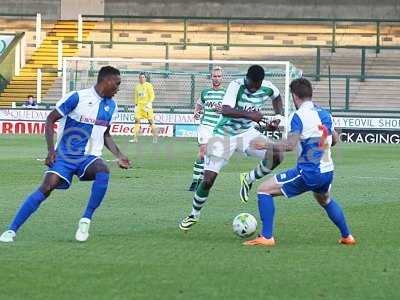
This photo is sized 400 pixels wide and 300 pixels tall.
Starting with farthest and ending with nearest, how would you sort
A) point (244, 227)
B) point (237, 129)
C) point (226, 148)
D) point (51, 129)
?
Answer: point (237, 129) < point (226, 148) < point (244, 227) < point (51, 129)

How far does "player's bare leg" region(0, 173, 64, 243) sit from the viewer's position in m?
11.3

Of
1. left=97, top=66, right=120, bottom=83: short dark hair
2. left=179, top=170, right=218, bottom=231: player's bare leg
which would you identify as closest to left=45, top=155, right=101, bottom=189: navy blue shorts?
left=97, top=66, right=120, bottom=83: short dark hair

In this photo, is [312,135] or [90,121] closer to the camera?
[312,135]

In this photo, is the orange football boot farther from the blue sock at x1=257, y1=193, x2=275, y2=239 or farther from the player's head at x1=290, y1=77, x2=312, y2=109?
the player's head at x1=290, y1=77, x2=312, y2=109

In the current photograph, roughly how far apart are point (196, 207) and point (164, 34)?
36.4 m

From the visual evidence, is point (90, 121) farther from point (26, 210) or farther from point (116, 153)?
point (26, 210)

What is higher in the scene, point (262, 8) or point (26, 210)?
point (262, 8)

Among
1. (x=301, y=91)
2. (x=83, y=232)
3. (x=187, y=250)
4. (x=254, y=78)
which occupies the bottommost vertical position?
(x=187, y=250)

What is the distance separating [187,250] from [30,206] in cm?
162

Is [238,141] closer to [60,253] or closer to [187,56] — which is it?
[60,253]

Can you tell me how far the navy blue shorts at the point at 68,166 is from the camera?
11477 millimetres

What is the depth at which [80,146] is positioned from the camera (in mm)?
11562

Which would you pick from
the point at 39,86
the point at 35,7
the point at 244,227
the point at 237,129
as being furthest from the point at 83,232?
the point at 35,7

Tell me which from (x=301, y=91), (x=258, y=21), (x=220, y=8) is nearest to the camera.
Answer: (x=301, y=91)
